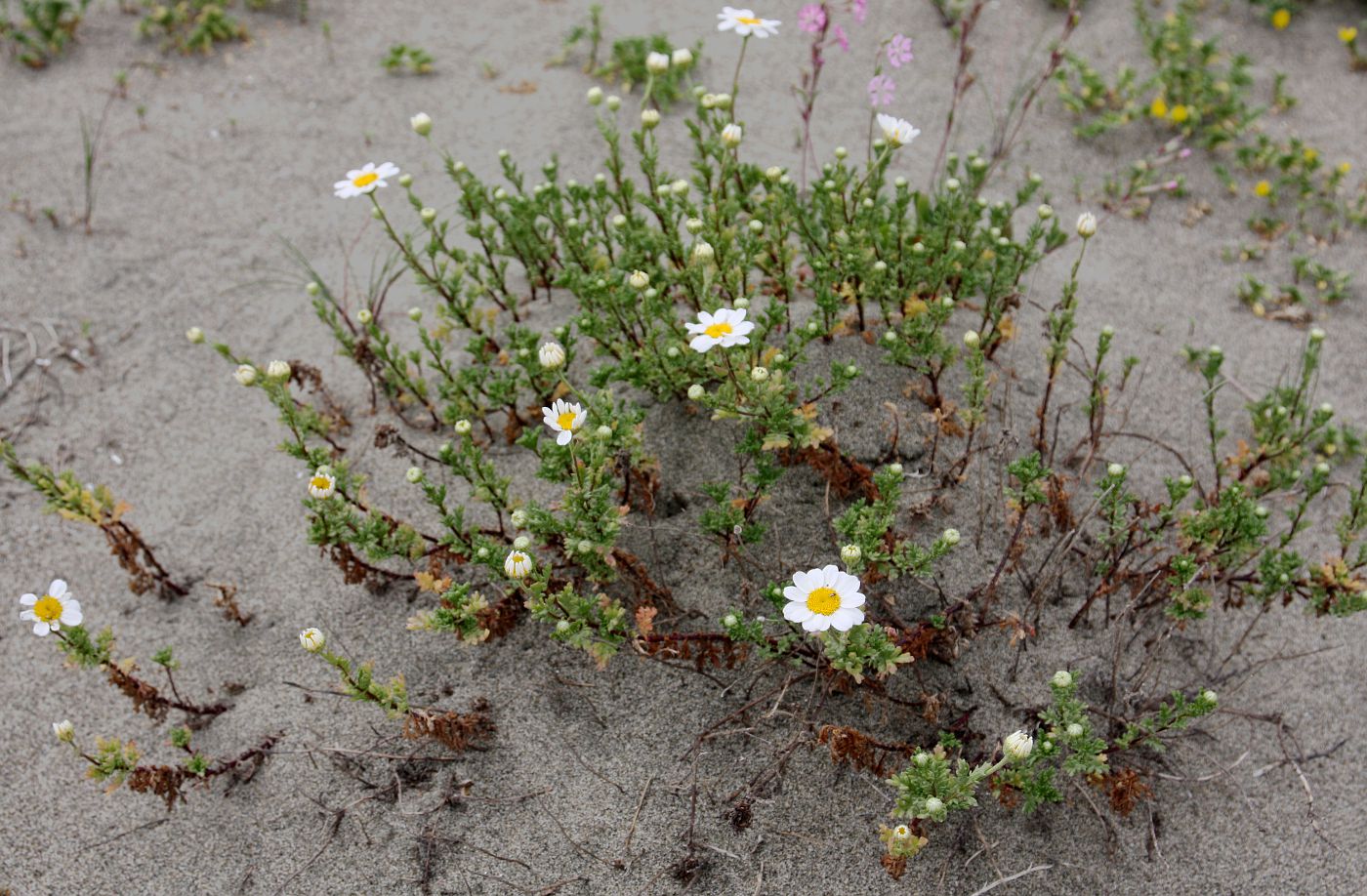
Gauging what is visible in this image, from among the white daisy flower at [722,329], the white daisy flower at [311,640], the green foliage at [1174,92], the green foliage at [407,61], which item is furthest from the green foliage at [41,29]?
the green foliage at [1174,92]

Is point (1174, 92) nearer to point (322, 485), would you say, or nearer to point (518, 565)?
point (518, 565)

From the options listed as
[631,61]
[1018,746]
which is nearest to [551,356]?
[1018,746]

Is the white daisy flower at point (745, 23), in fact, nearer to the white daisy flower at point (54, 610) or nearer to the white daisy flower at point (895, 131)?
the white daisy flower at point (895, 131)

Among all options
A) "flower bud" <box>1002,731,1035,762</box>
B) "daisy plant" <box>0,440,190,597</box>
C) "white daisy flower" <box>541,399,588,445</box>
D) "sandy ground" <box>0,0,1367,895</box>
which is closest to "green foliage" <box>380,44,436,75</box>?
"sandy ground" <box>0,0,1367,895</box>

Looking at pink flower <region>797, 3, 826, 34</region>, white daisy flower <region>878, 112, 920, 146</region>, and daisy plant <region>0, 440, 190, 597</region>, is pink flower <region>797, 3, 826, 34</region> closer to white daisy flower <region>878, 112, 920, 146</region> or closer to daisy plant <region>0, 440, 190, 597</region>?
white daisy flower <region>878, 112, 920, 146</region>

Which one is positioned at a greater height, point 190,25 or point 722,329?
point 722,329

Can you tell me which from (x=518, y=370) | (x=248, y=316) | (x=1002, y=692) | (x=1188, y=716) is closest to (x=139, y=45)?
(x=248, y=316)

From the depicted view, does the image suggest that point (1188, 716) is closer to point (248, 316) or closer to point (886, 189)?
point (886, 189)
